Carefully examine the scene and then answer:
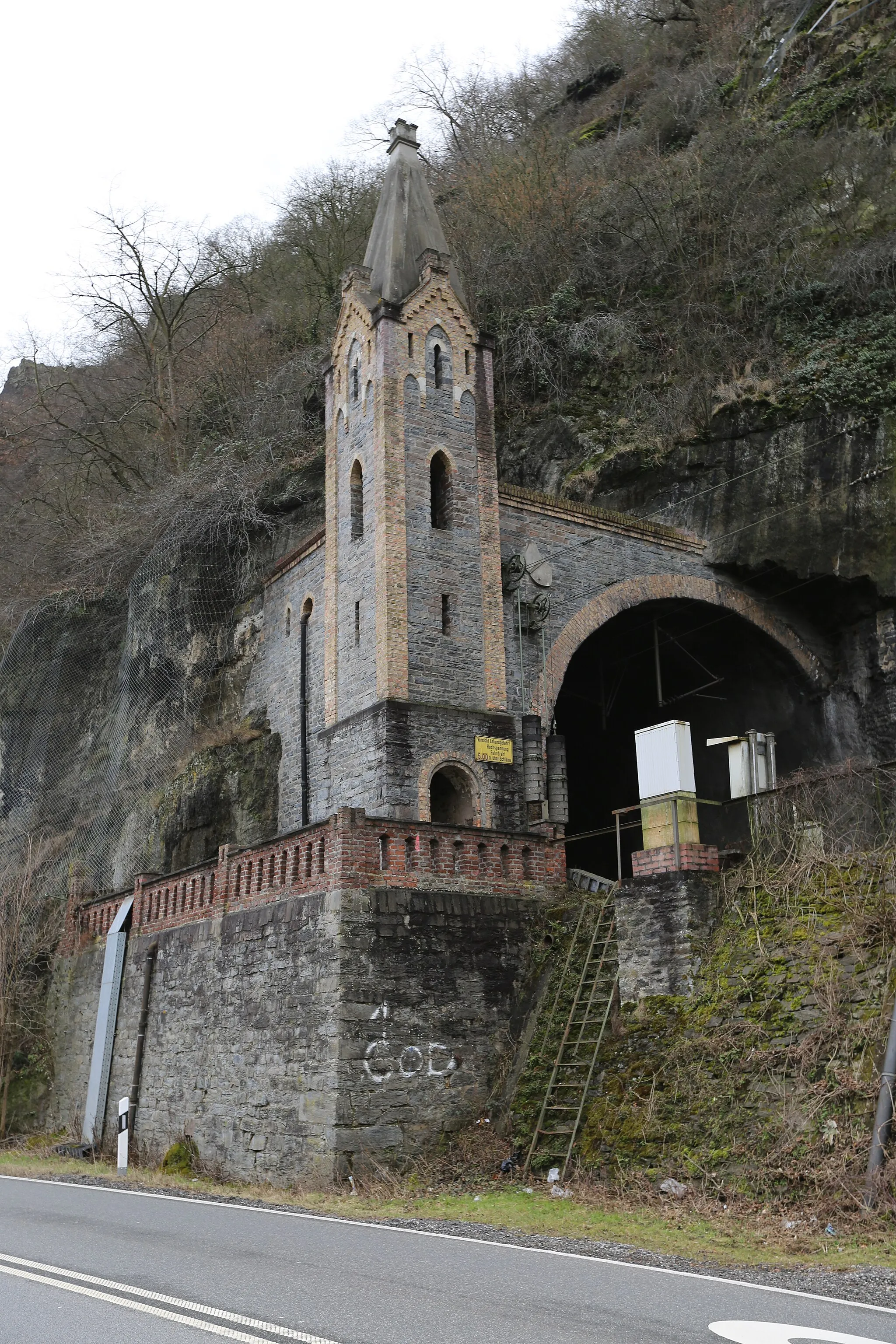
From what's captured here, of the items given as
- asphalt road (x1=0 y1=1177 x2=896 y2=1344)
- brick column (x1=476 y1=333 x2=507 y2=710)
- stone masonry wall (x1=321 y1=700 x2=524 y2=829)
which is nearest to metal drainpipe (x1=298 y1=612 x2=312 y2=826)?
stone masonry wall (x1=321 y1=700 x2=524 y2=829)

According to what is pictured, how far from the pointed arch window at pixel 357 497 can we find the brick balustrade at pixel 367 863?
210 inches

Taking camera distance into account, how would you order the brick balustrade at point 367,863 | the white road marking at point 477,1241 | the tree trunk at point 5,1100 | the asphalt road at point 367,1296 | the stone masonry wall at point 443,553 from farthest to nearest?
1. the tree trunk at point 5,1100
2. the stone masonry wall at point 443,553
3. the brick balustrade at point 367,863
4. the white road marking at point 477,1241
5. the asphalt road at point 367,1296

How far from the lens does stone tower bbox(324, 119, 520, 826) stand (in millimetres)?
16453

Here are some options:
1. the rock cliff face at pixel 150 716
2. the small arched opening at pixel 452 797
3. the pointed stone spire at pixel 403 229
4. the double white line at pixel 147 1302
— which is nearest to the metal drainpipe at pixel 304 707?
the rock cliff face at pixel 150 716

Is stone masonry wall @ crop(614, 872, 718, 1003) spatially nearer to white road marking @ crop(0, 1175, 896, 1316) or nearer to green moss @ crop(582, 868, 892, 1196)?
green moss @ crop(582, 868, 892, 1196)

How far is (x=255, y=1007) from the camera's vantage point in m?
14.3

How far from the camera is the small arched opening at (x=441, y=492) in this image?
703 inches

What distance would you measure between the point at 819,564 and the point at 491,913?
30.1 feet

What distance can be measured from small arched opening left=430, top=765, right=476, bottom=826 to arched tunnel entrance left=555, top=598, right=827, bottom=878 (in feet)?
14.2

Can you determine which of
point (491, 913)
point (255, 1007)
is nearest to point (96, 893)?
point (255, 1007)

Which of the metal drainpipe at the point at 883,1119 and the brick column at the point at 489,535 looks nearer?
the metal drainpipe at the point at 883,1119

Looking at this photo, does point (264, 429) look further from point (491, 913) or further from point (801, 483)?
point (491, 913)

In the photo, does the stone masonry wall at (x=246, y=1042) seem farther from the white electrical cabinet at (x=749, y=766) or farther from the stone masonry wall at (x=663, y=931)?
the white electrical cabinet at (x=749, y=766)

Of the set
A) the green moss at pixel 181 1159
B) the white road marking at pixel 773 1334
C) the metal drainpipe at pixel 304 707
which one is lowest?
the green moss at pixel 181 1159
